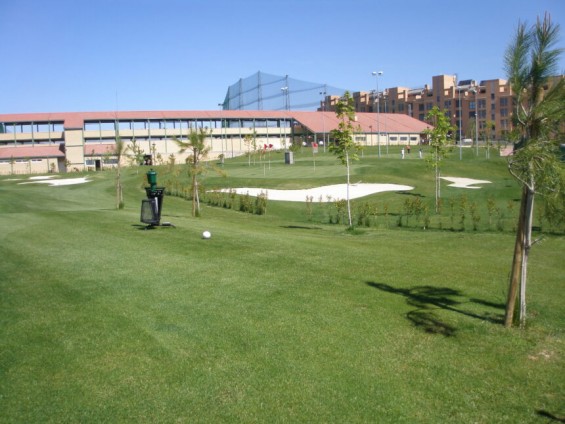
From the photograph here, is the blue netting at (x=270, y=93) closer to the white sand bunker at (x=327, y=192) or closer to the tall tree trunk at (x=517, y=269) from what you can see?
the white sand bunker at (x=327, y=192)

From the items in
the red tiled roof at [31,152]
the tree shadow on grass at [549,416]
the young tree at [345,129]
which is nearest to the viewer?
the tree shadow on grass at [549,416]

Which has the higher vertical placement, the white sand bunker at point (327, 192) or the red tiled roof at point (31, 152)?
the red tiled roof at point (31, 152)

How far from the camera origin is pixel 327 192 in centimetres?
3262

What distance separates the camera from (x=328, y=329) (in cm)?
650

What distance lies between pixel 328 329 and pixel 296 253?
4484 mm

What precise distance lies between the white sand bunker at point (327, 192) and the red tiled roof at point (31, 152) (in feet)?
161

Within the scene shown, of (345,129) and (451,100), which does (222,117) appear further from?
(345,129)

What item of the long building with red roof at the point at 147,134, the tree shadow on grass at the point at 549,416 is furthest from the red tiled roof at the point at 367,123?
the tree shadow on grass at the point at 549,416

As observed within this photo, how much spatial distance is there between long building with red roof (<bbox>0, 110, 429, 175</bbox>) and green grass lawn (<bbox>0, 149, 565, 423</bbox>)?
2346 inches

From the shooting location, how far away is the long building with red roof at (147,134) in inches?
2908

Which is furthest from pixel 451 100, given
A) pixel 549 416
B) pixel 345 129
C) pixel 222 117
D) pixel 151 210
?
pixel 549 416

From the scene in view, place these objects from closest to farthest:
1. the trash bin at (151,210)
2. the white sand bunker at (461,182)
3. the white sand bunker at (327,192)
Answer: the trash bin at (151,210) < the white sand bunker at (327,192) < the white sand bunker at (461,182)

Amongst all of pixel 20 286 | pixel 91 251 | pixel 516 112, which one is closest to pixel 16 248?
pixel 91 251

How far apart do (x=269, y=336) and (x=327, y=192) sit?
26.6 m
